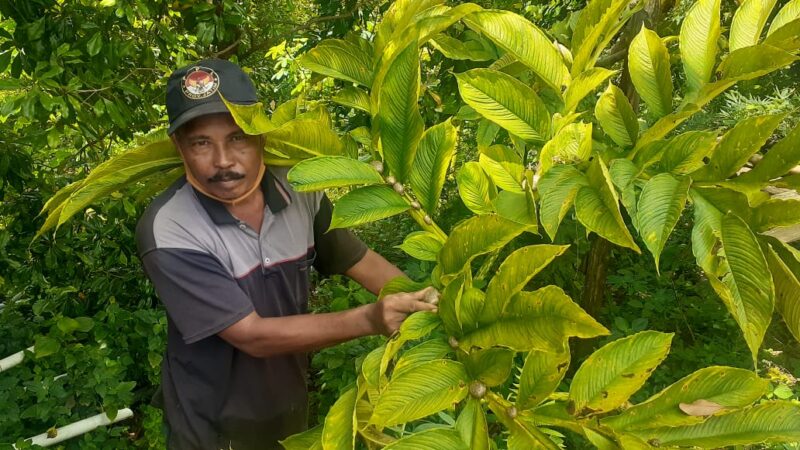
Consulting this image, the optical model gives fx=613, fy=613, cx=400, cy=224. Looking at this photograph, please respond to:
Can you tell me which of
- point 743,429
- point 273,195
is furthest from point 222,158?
point 743,429

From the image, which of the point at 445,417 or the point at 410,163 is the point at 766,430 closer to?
the point at 410,163

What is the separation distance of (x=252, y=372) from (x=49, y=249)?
1804 mm

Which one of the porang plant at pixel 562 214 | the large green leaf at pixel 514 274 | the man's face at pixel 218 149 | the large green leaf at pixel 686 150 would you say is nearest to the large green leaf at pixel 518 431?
the porang plant at pixel 562 214

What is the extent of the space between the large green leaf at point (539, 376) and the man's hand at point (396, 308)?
13cm

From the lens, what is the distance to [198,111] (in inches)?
53.0

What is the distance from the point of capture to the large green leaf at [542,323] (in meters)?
0.58

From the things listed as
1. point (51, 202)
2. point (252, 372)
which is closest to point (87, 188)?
point (51, 202)

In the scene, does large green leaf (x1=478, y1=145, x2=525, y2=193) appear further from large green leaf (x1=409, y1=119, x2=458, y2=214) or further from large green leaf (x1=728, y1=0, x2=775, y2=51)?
large green leaf (x1=728, y1=0, x2=775, y2=51)

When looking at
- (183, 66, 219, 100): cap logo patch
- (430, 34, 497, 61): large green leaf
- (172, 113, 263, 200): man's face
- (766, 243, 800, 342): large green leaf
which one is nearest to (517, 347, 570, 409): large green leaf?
(766, 243, 800, 342): large green leaf

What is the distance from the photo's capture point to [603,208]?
0.63 m

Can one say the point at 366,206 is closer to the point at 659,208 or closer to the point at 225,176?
the point at 659,208

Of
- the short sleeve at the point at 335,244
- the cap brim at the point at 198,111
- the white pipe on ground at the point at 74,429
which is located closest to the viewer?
the cap brim at the point at 198,111

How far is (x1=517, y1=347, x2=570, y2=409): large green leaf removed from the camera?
25.9 inches

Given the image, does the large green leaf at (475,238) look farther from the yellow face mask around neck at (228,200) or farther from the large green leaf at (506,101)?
the yellow face mask around neck at (228,200)
